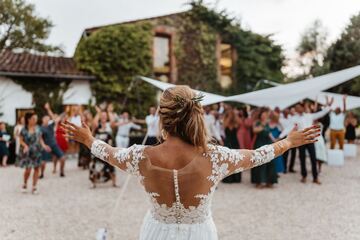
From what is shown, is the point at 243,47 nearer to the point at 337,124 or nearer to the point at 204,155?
the point at 337,124

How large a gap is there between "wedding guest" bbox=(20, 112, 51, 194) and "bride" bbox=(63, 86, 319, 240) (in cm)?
550

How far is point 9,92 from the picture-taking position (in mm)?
13219

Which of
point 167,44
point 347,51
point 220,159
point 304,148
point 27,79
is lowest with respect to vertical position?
point 304,148

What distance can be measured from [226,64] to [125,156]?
1687 cm

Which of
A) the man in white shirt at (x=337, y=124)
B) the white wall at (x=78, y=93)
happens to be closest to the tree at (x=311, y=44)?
the man in white shirt at (x=337, y=124)

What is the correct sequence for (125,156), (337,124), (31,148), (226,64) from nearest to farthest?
1. (125,156)
2. (31,148)
3. (337,124)
4. (226,64)

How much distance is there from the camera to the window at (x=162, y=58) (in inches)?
639

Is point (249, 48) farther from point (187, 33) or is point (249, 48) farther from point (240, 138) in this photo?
point (240, 138)

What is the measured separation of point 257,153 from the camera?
1860 mm

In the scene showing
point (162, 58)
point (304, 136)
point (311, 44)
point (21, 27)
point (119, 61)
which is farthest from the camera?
point (311, 44)

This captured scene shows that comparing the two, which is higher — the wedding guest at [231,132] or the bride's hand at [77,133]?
the bride's hand at [77,133]

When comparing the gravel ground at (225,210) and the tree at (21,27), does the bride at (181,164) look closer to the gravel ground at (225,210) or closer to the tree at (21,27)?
the gravel ground at (225,210)

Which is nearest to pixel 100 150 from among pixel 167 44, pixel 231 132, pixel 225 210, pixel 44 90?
pixel 225 210

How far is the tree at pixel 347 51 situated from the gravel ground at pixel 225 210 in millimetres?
10603
